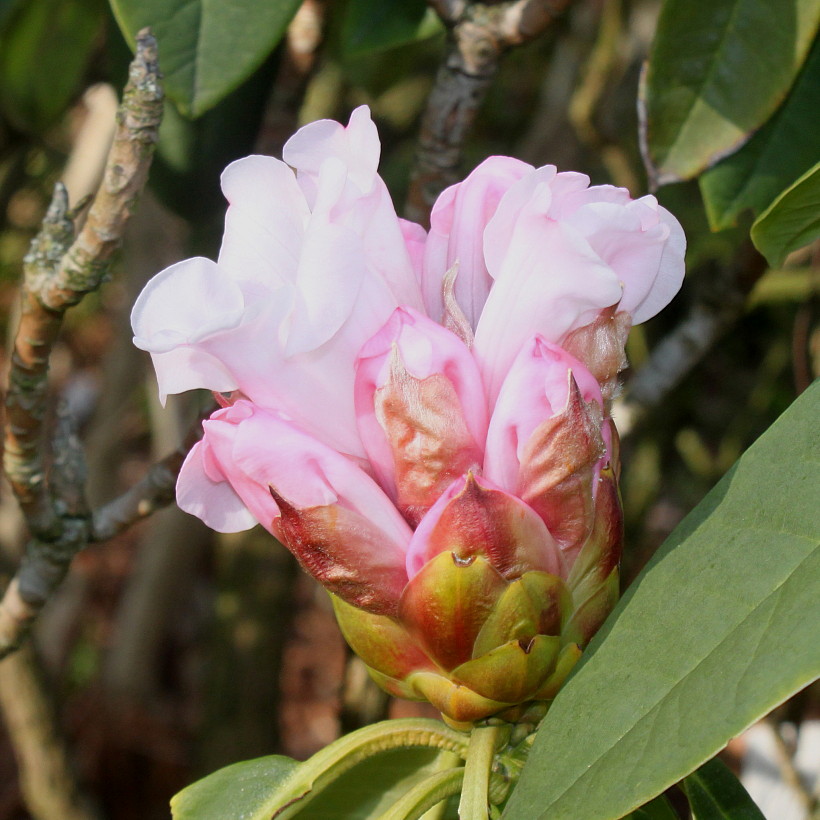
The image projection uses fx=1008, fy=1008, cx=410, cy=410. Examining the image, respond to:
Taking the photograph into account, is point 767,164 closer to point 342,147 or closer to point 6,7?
point 342,147

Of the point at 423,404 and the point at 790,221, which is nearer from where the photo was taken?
the point at 423,404

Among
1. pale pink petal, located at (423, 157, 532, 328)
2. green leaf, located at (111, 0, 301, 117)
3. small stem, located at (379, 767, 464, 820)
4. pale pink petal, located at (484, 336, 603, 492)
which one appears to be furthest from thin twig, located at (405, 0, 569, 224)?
small stem, located at (379, 767, 464, 820)

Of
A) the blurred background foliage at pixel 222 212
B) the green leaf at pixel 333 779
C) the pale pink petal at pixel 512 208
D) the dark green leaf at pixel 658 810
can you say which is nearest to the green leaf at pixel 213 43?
the blurred background foliage at pixel 222 212

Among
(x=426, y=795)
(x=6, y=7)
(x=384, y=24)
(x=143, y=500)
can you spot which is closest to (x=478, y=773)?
(x=426, y=795)

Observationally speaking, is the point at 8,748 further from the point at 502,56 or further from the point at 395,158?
the point at 502,56

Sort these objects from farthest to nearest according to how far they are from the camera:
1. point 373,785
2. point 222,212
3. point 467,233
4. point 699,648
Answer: point 222,212 → point 373,785 → point 467,233 → point 699,648

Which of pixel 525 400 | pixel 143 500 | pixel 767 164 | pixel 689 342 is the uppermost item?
pixel 525 400
